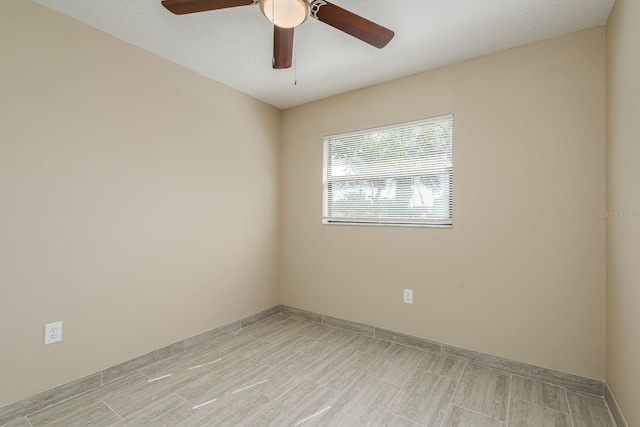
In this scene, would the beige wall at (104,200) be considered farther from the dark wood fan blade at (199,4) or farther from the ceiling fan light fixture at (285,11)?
the ceiling fan light fixture at (285,11)

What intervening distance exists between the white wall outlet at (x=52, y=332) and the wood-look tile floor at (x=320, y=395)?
0.39 m

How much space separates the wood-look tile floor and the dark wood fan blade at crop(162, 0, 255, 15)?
7.22 feet

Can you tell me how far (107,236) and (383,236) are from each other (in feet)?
7.27

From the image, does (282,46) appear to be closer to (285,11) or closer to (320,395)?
(285,11)

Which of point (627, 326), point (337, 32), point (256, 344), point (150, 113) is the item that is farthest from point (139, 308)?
point (627, 326)

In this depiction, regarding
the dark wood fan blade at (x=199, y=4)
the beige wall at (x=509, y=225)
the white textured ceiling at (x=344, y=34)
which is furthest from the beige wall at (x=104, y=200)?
the beige wall at (x=509, y=225)

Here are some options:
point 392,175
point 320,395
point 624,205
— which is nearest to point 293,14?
point 392,175

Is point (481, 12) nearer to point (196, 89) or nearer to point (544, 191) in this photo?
point (544, 191)

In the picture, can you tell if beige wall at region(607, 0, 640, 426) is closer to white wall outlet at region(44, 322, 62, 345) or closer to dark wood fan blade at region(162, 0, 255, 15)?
dark wood fan blade at region(162, 0, 255, 15)

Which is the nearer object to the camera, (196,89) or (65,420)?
(65,420)

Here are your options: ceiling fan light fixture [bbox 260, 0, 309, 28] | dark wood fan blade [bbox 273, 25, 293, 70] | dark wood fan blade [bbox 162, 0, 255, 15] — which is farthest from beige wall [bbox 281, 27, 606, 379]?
dark wood fan blade [bbox 162, 0, 255, 15]

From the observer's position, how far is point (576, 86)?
6.70 feet

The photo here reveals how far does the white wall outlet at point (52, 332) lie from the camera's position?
6.08 feet

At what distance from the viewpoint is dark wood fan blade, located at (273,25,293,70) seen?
1654mm
